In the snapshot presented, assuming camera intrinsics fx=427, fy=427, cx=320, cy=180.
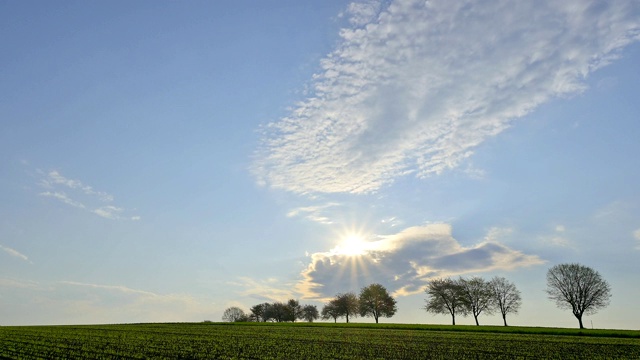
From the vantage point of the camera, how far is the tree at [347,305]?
146 meters

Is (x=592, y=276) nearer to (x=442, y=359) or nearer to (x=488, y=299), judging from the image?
(x=488, y=299)

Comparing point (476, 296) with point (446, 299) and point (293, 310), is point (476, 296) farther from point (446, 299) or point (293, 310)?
point (293, 310)

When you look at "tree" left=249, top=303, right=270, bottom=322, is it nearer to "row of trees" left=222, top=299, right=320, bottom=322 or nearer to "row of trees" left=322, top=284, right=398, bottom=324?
"row of trees" left=222, top=299, right=320, bottom=322

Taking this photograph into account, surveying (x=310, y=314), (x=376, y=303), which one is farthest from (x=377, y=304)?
(x=310, y=314)

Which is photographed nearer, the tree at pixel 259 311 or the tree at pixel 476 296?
the tree at pixel 476 296

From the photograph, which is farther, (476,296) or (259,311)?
(259,311)

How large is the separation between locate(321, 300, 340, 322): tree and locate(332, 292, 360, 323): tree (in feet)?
5.35

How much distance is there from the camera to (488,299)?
378 ft

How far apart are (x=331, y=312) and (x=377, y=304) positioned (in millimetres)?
23298

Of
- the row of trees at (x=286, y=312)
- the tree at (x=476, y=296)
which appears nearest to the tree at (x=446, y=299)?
the tree at (x=476, y=296)

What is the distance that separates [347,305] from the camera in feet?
483

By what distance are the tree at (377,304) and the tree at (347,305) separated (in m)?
8.72

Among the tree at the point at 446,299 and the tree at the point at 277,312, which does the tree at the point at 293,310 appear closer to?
the tree at the point at 277,312

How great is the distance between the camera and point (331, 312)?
152 meters
